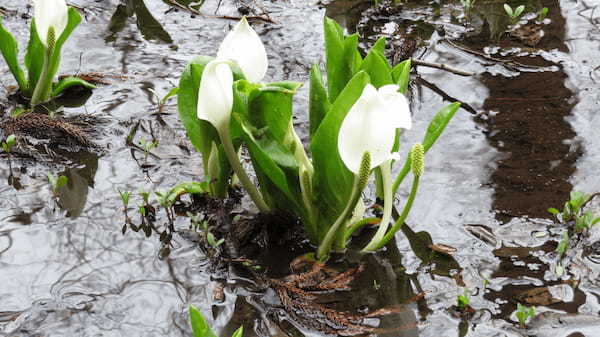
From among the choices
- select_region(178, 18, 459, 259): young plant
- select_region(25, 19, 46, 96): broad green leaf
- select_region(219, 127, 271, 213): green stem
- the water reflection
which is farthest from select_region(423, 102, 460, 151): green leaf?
select_region(25, 19, 46, 96): broad green leaf

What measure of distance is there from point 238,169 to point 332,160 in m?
0.32

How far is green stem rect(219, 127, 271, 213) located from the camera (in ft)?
7.27

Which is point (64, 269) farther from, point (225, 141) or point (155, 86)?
point (155, 86)

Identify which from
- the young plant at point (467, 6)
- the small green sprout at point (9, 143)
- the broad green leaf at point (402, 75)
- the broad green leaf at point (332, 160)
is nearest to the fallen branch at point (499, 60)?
the young plant at point (467, 6)

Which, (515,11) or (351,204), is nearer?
(351,204)

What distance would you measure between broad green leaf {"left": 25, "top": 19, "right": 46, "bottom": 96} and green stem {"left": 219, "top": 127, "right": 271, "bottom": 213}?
1.22 metres

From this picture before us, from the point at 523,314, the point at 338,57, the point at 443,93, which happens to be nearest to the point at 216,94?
the point at 338,57

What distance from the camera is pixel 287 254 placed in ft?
7.84

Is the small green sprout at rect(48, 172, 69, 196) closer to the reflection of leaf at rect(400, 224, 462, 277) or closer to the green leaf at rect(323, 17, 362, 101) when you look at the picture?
the green leaf at rect(323, 17, 362, 101)

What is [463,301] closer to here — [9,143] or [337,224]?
[337,224]

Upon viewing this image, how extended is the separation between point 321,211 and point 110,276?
0.71m

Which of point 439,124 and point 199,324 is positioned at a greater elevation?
point 439,124

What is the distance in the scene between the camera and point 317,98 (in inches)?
89.7

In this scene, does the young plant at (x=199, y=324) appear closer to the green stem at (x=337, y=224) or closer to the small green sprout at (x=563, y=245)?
the green stem at (x=337, y=224)
